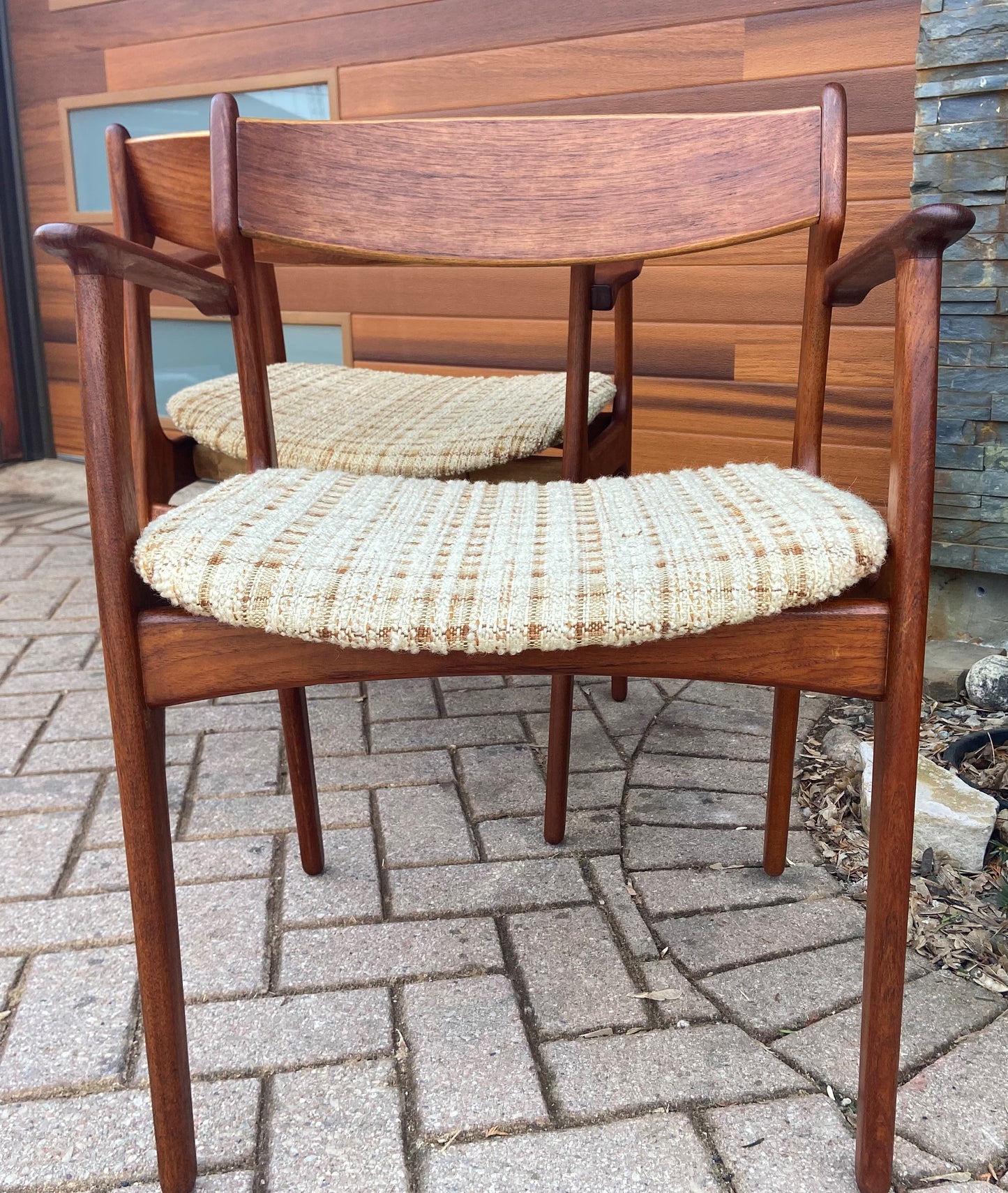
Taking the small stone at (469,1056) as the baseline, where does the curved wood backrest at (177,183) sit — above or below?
above

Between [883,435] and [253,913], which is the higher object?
[883,435]

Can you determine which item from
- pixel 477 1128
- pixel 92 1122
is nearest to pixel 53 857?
pixel 92 1122

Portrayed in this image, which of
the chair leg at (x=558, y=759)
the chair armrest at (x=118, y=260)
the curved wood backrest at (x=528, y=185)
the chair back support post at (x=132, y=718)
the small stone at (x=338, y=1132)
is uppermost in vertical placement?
the curved wood backrest at (x=528, y=185)

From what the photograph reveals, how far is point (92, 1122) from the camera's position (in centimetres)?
96

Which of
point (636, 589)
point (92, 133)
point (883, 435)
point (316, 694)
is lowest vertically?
point (316, 694)

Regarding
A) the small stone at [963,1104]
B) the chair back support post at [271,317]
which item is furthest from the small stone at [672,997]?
the chair back support post at [271,317]

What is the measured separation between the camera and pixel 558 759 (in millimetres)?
1374

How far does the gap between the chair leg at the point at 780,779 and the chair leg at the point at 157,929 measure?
2.38ft

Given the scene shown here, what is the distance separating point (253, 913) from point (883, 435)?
1.63 metres

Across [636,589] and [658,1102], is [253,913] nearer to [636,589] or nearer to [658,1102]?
[658,1102]

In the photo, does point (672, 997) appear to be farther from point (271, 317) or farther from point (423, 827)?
point (271, 317)

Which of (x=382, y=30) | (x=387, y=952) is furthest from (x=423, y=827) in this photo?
(x=382, y=30)

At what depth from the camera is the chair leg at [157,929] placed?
81 centimetres

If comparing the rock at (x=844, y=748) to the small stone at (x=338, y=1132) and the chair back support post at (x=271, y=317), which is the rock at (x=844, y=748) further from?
the chair back support post at (x=271, y=317)
